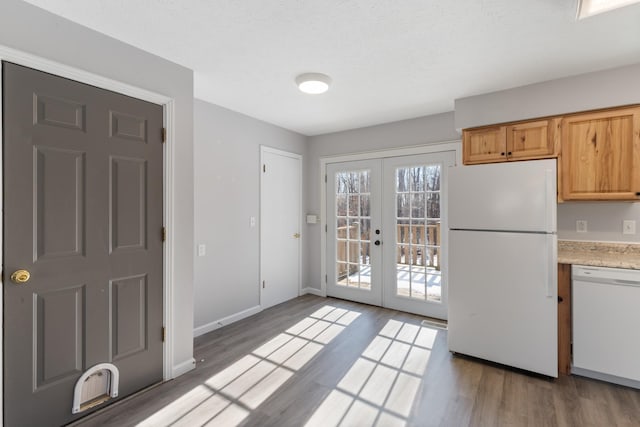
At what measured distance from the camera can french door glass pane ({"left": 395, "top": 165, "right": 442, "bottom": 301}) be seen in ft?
12.2

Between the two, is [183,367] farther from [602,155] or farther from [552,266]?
[602,155]

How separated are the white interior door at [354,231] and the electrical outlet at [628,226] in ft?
7.75

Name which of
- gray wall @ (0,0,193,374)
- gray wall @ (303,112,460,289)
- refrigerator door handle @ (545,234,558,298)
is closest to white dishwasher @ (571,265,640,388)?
refrigerator door handle @ (545,234,558,298)

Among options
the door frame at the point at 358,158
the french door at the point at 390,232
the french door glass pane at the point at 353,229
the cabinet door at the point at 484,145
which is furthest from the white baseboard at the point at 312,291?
the cabinet door at the point at 484,145

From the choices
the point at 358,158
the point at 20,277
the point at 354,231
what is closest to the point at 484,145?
the point at 358,158

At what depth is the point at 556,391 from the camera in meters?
2.23

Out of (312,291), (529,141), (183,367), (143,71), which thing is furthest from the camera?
(312,291)

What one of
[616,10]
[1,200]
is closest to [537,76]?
[616,10]

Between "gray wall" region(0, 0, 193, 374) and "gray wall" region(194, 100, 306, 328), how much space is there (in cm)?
70

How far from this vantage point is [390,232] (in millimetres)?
4012

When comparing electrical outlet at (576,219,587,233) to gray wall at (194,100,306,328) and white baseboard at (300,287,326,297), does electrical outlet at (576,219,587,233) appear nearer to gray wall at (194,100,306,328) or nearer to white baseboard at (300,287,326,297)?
white baseboard at (300,287,326,297)

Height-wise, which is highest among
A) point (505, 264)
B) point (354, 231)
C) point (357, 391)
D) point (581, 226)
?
point (581, 226)

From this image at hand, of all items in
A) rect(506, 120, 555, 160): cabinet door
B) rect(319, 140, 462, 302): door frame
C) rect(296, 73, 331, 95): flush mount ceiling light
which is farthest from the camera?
rect(319, 140, 462, 302): door frame

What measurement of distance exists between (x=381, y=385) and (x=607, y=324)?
69.7 inches
